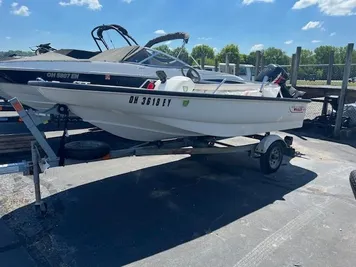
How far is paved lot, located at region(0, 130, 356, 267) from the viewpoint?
2725 millimetres

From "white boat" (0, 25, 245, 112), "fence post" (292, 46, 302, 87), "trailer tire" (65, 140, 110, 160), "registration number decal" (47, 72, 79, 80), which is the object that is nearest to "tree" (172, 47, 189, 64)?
"white boat" (0, 25, 245, 112)

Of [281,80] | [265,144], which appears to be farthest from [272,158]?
[281,80]

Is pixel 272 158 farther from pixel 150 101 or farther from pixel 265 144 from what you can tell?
pixel 150 101

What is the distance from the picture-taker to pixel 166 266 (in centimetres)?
256

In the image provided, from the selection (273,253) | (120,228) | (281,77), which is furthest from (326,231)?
(281,77)

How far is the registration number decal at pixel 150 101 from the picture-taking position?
11.0 feet

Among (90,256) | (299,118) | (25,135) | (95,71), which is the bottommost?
(90,256)

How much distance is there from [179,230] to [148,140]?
1.39 metres

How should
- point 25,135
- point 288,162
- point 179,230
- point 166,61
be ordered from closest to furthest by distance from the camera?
point 179,230 → point 25,135 → point 288,162 → point 166,61

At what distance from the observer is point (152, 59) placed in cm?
598

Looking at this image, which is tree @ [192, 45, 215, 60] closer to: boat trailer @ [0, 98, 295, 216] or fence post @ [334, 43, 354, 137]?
fence post @ [334, 43, 354, 137]

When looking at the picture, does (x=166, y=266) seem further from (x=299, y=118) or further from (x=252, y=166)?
(x=299, y=118)

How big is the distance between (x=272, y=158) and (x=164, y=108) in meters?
2.25

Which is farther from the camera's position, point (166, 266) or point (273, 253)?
point (273, 253)
